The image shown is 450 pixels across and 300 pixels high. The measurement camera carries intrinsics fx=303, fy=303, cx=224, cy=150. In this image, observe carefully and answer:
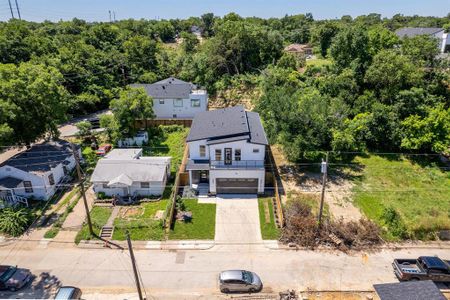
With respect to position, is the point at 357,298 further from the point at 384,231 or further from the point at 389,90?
the point at 389,90

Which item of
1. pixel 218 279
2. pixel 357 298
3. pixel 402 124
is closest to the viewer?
pixel 357 298

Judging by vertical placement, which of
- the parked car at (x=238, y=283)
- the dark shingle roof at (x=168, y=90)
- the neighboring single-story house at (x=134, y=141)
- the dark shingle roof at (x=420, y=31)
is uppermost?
the dark shingle roof at (x=420, y=31)

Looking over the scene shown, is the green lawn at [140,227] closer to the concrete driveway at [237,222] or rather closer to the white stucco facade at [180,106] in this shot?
the concrete driveway at [237,222]

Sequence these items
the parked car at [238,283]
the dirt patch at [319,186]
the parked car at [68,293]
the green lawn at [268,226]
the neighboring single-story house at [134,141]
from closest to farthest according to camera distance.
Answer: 1. the parked car at [68,293]
2. the parked car at [238,283]
3. the green lawn at [268,226]
4. the dirt patch at [319,186]
5. the neighboring single-story house at [134,141]

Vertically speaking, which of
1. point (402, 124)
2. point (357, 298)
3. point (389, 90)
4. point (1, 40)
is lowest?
point (357, 298)

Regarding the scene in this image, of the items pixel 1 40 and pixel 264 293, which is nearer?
pixel 264 293

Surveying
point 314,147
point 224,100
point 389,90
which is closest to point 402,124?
point 389,90

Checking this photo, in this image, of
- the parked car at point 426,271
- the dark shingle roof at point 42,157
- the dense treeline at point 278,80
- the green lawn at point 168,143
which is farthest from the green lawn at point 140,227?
the parked car at point 426,271
